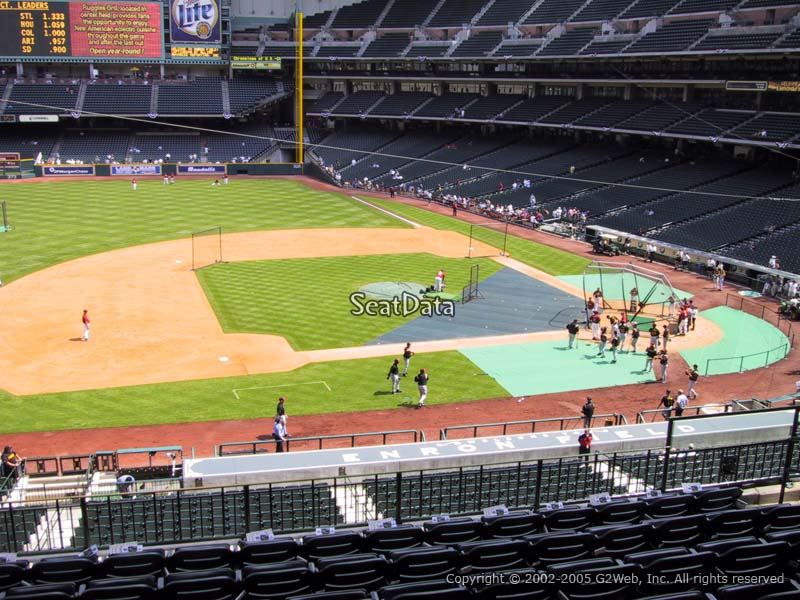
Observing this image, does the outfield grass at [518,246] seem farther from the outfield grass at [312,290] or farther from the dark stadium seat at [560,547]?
the dark stadium seat at [560,547]

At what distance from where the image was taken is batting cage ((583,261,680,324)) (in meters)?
36.9

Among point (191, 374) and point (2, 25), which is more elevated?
point (2, 25)

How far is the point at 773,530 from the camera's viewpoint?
1091cm

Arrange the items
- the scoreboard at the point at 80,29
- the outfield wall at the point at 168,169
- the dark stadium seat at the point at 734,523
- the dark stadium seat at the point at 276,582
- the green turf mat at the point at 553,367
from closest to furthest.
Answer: the dark stadium seat at the point at 276,582, the dark stadium seat at the point at 734,523, the green turf mat at the point at 553,367, the outfield wall at the point at 168,169, the scoreboard at the point at 80,29

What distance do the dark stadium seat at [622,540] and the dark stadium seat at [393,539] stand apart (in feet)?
7.95

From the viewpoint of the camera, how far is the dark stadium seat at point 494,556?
9648 mm

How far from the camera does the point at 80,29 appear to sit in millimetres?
85188

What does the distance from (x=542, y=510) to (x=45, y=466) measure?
48.7 ft

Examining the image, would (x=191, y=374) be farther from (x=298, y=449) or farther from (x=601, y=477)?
(x=601, y=477)

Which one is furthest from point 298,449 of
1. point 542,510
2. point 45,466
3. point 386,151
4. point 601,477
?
point 386,151

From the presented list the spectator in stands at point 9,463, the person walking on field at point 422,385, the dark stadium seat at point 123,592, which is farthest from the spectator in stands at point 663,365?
the dark stadium seat at point 123,592

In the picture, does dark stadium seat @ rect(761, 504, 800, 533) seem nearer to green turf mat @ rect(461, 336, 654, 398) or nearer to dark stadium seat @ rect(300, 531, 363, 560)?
dark stadium seat @ rect(300, 531, 363, 560)

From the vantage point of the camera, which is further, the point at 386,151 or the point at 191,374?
the point at 386,151

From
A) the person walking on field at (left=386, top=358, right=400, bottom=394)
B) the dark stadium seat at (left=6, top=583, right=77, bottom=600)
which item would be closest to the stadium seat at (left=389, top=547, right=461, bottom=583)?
the dark stadium seat at (left=6, top=583, right=77, bottom=600)
